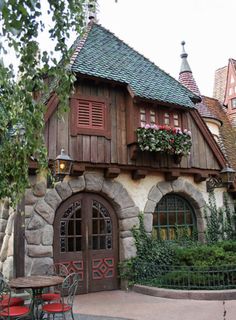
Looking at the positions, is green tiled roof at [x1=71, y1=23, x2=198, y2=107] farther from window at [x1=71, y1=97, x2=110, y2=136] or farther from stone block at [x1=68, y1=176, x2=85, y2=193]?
stone block at [x1=68, y1=176, x2=85, y2=193]

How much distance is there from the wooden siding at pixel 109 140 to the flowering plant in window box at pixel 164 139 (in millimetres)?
334

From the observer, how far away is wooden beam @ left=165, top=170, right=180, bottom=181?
9680 mm

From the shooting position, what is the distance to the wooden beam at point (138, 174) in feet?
30.0

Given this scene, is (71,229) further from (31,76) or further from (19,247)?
(31,76)

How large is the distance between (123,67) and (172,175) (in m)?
3.28

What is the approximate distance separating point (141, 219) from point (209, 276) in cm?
225

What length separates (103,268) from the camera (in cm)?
873

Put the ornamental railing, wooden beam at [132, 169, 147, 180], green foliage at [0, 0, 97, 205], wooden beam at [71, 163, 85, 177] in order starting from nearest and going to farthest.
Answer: green foliage at [0, 0, 97, 205] < the ornamental railing < wooden beam at [71, 163, 85, 177] < wooden beam at [132, 169, 147, 180]

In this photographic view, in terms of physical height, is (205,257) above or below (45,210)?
below

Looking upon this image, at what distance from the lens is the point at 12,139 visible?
3689 mm

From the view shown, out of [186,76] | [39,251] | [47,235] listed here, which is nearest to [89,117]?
[47,235]

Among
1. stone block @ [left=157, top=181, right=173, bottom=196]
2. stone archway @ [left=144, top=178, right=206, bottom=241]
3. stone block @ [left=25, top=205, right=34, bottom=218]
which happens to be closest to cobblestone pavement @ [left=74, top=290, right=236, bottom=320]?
stone block @ [left=25, top=205, right=34, bottom=218]

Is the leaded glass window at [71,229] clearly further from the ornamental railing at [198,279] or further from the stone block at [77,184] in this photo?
the ornamental railing at [198,279]

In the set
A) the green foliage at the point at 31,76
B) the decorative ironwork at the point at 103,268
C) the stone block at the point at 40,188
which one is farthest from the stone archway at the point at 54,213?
the green foliage at the point at 31,76
